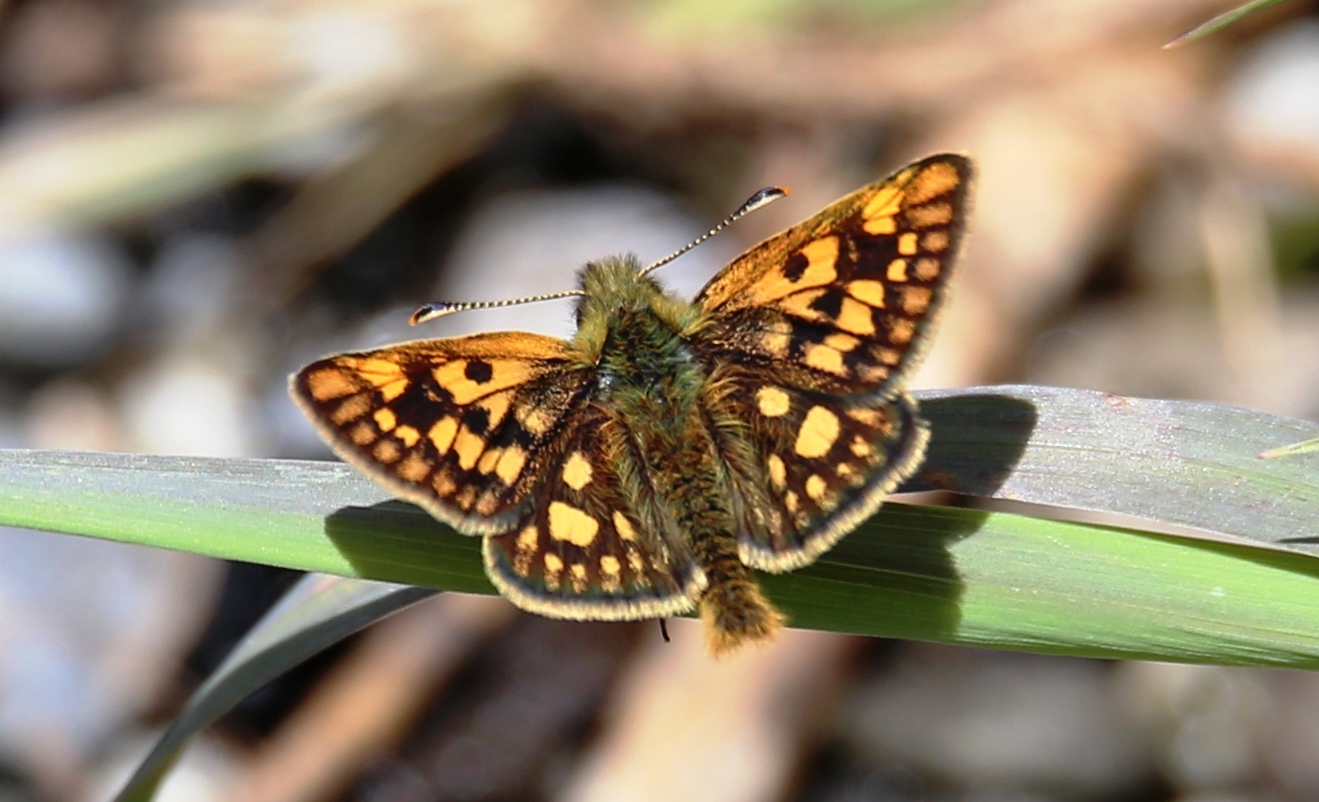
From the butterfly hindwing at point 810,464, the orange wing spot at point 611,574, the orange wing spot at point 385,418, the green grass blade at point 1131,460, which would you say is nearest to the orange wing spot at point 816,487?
the butterfly hindwing at point 810,464

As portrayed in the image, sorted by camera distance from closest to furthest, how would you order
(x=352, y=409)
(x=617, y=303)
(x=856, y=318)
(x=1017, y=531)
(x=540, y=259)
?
(x=1017, y=531), (x=352, y=409), (x=856, y=318), (x=617, y=303), (x=540, y=259)

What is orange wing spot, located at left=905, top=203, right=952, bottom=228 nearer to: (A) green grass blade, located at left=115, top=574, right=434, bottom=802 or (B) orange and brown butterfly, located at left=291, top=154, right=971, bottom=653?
(B) orange and brown butterfly, located at left=291, top=154, right=971, bottom=653

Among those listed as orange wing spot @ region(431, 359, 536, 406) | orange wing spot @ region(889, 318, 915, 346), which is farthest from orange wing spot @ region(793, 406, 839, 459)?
orange wing spot @ region(431, 359, 536, 406)

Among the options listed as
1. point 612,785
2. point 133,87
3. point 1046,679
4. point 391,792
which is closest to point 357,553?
point 612,785

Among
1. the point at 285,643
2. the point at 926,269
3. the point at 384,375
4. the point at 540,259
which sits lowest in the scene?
the point at 540,259

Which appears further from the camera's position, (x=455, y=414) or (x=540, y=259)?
(x=540, y=259)

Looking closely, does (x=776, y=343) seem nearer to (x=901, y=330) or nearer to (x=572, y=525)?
(x=901, y=330)

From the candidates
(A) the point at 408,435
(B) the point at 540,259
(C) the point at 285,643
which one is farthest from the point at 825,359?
(B) the point at 540,259

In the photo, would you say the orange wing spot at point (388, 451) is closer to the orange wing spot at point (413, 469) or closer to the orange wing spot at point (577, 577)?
the orange wing spot at point (413, 469)
